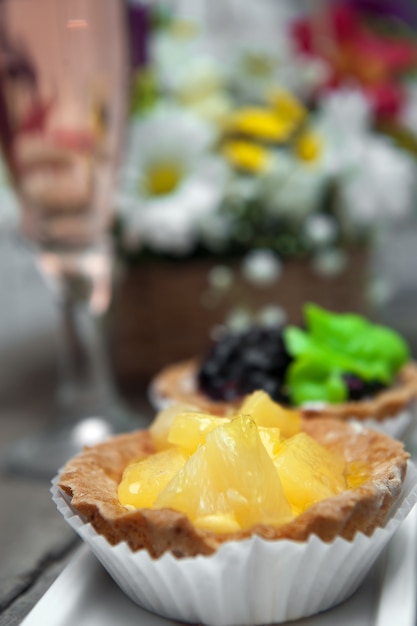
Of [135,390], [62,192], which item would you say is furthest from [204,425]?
[135,390]

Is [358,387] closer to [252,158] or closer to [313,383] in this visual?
[313,383]

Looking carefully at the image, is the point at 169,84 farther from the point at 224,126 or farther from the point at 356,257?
the point at 356,257

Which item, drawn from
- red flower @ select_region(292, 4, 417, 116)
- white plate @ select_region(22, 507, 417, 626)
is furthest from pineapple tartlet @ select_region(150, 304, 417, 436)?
red flower @ select_region(292, 4, 417, 116)

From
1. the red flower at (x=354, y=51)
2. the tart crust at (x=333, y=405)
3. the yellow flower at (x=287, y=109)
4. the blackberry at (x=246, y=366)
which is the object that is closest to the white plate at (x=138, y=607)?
the tart crust at (x=333, y=405)

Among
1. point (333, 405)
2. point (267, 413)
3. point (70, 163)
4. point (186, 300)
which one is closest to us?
point (267, 413)

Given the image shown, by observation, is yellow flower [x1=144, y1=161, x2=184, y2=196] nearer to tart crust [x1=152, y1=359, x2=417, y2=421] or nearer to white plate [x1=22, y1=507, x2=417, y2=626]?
tart crust [x1=152, y1=359, x2=417, y2=421]

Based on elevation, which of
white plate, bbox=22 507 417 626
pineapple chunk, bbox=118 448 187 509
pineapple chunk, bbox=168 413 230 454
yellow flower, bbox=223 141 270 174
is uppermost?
pineapple chunk, bbox=168 413 230 454

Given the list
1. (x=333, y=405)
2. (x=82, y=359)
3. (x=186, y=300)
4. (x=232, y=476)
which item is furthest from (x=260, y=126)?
(x=232, y=476)
